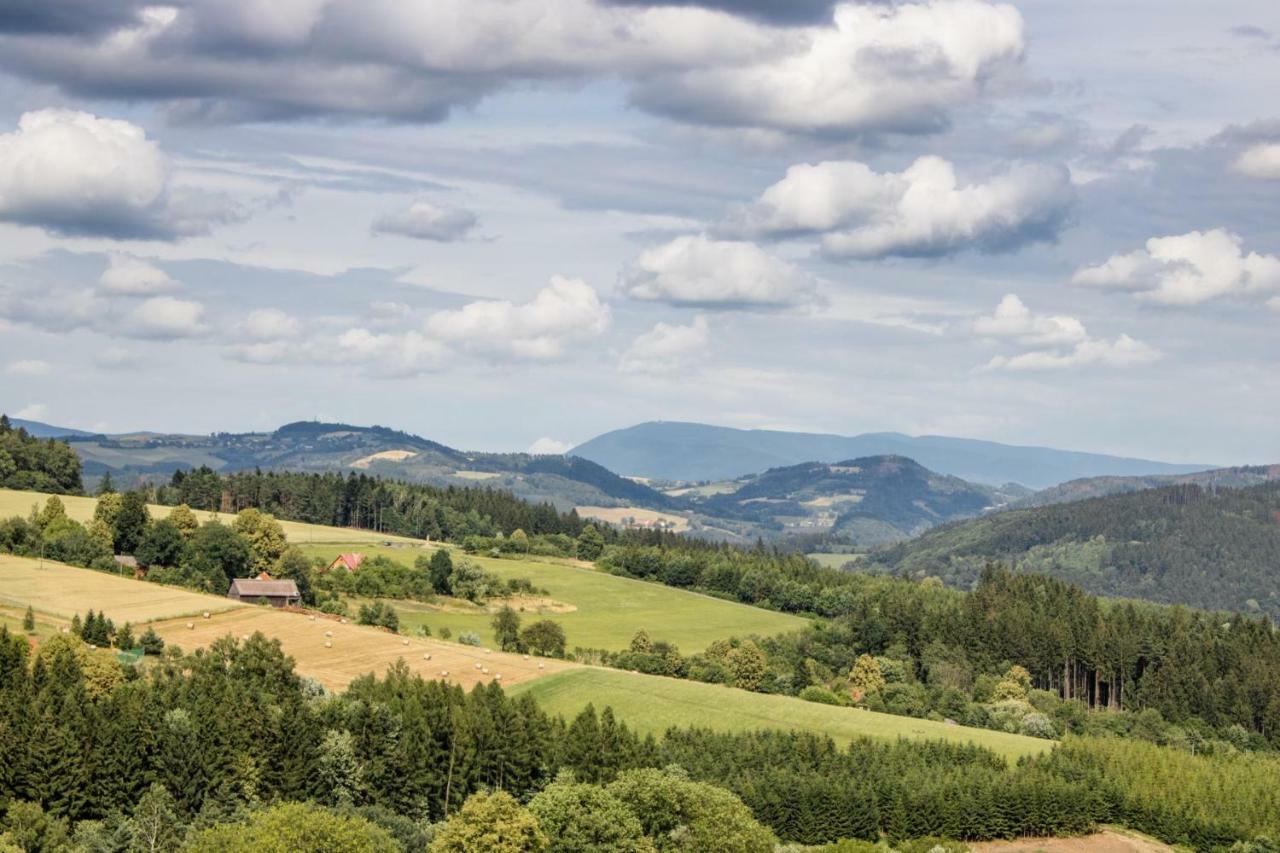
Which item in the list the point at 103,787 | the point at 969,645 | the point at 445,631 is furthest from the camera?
the point at 969,645

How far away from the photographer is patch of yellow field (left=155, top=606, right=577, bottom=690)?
117m

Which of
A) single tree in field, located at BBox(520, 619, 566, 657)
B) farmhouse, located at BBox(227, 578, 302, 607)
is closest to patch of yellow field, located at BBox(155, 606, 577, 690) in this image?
single tree in field, located at BBox(520, 619, 566, 657)

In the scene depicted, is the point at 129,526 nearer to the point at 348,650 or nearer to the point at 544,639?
the point at 544,639

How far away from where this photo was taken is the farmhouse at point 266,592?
151 metres

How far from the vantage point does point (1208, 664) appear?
562 ft

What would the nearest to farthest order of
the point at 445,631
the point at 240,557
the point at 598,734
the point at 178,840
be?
the point at 178,840 < the point at 598,734 < the point at 445,631 < the point at 240,557

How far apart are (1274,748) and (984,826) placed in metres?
70.2

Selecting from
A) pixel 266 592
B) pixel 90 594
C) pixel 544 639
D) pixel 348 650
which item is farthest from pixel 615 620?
pixel 90 594

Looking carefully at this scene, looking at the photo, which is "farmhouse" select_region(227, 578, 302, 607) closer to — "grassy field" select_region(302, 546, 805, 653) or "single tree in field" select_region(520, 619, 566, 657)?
"grassy field" select_region(302, 546, 805, 653)

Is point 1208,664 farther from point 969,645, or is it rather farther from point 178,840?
point 178,840

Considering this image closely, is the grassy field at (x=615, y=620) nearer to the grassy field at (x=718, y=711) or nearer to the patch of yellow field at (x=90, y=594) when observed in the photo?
the patch of yellow field at (x=90, y=594)

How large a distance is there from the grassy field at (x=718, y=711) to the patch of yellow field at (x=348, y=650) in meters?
4.51

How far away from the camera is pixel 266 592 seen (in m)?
153

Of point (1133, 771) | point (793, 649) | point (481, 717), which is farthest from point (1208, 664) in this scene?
point (481, 717)
